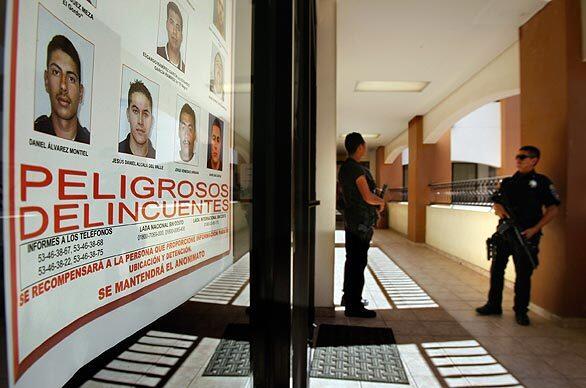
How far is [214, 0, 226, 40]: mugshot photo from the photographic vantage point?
71 cm

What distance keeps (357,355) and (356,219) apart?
124 centimetres

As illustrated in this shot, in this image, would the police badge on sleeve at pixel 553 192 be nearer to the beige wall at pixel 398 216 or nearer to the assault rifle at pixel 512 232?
the assault rifle at pixel 512 232

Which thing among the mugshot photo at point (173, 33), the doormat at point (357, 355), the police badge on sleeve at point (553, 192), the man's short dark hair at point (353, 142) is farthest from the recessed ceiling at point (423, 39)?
the mugshot photo at point (173, 33)

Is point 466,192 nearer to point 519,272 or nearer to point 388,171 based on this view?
point 519,272

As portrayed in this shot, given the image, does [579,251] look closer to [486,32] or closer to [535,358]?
[535,358]

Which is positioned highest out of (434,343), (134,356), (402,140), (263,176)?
(402,140)

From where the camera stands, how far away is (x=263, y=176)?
3.07 feet

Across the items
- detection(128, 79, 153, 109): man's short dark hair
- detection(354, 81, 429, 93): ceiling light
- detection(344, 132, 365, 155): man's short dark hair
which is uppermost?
detection(354, 81, 429, 93): ceiling light

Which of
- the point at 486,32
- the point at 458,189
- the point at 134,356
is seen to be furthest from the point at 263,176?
the point at 458,189

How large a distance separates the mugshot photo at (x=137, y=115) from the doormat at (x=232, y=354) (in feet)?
1.51

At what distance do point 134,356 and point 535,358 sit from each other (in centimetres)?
305

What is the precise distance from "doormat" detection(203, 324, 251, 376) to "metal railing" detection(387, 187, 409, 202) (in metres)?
11.3

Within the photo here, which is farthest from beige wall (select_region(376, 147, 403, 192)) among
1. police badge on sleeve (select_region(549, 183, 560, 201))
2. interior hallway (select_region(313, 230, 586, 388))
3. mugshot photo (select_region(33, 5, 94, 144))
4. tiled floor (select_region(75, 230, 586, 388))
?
mugshot photo (select_region(33, 5, 94, 144))

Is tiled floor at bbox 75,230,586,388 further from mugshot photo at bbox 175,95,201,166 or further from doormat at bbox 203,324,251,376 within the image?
mugshot photo at bbox 175,95,201,166
